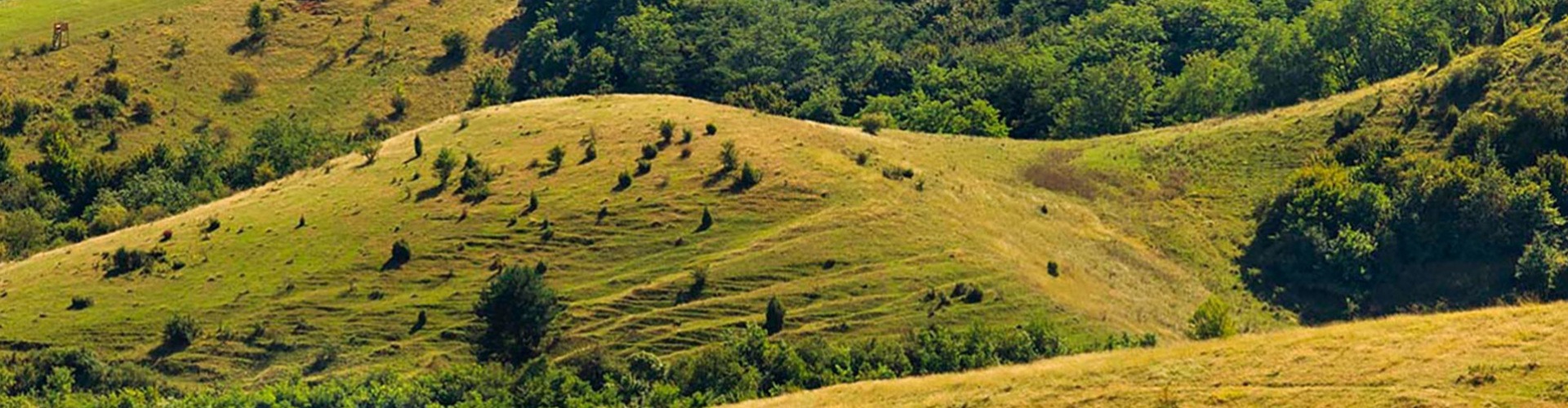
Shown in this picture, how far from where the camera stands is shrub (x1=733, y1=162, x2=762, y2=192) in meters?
115

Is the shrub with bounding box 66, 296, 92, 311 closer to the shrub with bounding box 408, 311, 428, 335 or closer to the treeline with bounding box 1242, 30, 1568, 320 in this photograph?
the shrub with bounding box 408, 311, 428, 335

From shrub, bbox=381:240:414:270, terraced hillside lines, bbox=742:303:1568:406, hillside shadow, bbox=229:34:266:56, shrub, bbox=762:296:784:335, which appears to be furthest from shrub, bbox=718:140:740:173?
hillside shadow, bbox=229:34:266:56

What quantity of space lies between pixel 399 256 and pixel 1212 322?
5176 cm

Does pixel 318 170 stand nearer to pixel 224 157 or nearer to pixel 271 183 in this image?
pixel 271 183

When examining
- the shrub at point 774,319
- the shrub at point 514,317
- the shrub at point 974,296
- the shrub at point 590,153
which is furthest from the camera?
the shrub at point 590,153

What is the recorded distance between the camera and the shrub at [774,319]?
97.6m

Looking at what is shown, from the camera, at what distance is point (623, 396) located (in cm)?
8894

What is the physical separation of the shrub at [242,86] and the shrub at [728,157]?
86746mm

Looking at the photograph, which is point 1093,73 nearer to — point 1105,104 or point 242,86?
point 1105,104

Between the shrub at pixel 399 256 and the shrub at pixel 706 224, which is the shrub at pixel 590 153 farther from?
the shrub at pixel 399 256

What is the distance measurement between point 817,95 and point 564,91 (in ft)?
93.1

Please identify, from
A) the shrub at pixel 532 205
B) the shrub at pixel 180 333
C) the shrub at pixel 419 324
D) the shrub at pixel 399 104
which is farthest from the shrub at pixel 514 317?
the shrub at pixel 399 104

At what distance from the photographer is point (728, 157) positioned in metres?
118

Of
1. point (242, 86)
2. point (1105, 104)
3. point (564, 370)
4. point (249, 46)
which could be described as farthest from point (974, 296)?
point (249, 46)
